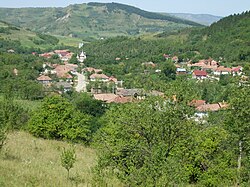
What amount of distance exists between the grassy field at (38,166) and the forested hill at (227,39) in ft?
239

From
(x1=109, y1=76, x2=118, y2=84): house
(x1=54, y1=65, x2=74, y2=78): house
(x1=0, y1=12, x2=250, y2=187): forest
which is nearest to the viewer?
(x1=0, y1=12, x2=250, y2=187): forest

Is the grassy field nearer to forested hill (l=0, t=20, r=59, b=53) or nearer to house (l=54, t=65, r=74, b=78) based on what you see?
house (l=54, t=65, r=74, b=78)

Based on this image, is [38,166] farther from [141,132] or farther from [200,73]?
[200,73]

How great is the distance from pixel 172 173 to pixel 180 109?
119 inches

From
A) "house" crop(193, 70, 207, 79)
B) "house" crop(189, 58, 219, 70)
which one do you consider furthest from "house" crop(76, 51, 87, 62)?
"house" crop(193, 70, 207, 79)

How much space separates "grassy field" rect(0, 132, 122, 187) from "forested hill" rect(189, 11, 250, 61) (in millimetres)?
72942

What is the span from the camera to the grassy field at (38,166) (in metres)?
10.6

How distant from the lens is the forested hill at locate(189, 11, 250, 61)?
87.2m

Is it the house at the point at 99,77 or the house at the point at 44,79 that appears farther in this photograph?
the house at the point at 99,77

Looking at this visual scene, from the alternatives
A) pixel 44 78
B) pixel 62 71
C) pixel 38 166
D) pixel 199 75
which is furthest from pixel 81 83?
pixel 38 166

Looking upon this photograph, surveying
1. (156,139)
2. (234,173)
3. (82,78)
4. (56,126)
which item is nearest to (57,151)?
(56,126)

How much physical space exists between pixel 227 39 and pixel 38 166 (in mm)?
92079

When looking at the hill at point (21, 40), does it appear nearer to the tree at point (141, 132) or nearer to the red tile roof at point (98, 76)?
the red tile roof at point (98, 76)

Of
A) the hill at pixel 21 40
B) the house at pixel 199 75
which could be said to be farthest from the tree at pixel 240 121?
the hill at pixel 21 40
